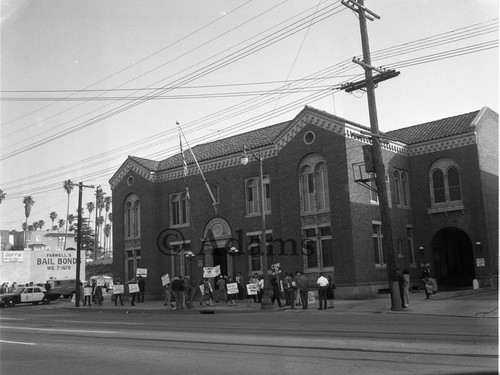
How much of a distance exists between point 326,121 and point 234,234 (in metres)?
9.01

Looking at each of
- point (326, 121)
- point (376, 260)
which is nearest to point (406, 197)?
point (376, 260)

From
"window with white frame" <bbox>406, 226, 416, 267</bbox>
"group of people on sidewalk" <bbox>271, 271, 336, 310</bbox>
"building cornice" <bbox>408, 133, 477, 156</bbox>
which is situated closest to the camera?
"group of people on sidewalk" <bbox>271, 271, 336, 310</bbox>

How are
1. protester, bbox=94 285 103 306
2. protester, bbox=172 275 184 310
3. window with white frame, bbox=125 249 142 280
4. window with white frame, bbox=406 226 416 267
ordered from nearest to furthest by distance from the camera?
protester, bbox=172 275 184 310 → window with white frame, bbox=406 226 416 267 → protester, bbox=94 285 103 306 → window with white frame, bbox=125 249 142 280

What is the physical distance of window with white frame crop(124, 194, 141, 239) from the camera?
39.4 metres

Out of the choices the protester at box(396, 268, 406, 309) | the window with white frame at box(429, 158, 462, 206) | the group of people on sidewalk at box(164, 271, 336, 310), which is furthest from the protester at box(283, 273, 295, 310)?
the window with white frame at box(429, 158, 462, 206)

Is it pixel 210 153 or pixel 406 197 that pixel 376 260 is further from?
pixel 210 153

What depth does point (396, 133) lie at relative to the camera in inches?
1446

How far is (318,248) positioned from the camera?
29.5 meters

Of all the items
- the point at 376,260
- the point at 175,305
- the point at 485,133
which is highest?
the point at 485,133

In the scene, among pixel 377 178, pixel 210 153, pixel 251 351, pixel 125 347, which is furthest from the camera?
pixel 210 153

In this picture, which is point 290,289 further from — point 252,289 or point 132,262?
point 132,262

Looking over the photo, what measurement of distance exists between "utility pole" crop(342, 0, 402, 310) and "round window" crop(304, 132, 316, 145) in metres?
7.54

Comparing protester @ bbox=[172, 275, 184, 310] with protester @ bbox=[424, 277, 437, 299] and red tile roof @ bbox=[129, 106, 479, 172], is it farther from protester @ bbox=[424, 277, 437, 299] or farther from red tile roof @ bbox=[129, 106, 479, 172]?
→ protester @ bbox=[424, 277, 437, 299]

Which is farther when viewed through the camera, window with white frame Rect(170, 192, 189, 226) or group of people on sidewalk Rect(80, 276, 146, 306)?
window with white frame Rect(170, 192, 189, 226)
